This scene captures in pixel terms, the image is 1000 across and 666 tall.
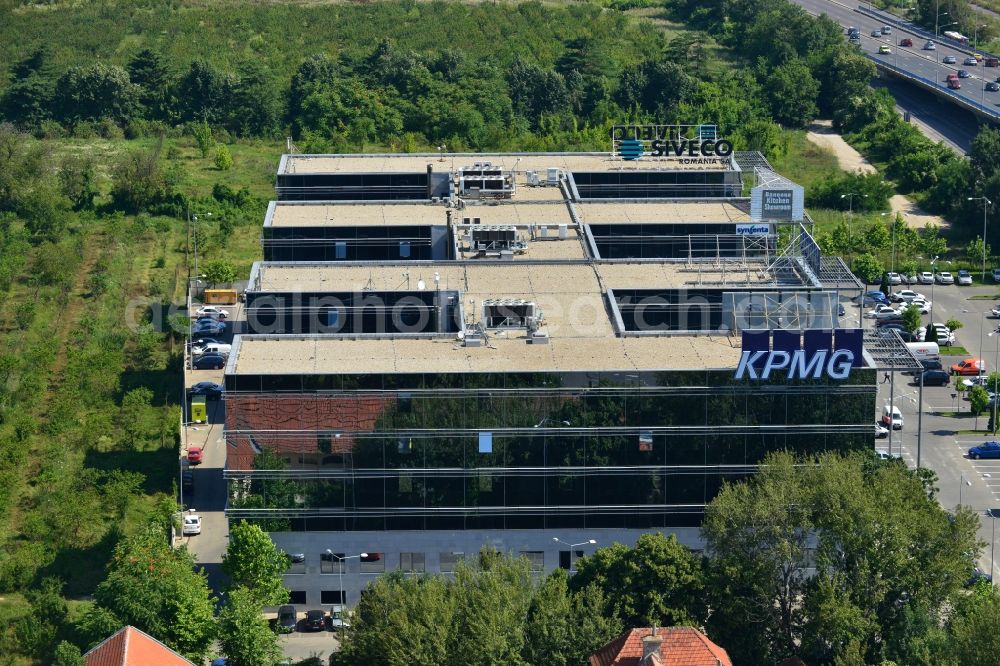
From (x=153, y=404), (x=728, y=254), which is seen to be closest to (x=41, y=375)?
(x=153, y=404)

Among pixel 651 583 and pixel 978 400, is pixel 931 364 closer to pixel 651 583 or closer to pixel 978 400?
pixel 978 400

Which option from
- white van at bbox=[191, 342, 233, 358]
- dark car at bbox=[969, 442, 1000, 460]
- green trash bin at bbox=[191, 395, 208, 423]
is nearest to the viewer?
dark car at bbox=[969, 442, 1000, 460]

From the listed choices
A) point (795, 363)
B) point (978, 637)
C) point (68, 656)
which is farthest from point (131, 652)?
point (795, 363)

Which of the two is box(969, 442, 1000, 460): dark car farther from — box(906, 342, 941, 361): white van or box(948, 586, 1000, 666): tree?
box(948, 586, 1000, 666): tree

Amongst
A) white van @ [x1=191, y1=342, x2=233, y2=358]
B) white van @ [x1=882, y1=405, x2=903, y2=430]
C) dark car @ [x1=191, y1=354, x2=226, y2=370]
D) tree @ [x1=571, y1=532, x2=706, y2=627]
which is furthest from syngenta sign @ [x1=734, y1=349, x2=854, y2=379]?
white van @ [x1=191, y1=342, x2=233, y2=358]

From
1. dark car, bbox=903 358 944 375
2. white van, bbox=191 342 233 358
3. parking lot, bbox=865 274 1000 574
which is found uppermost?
white van, bbox=191 342 233 358

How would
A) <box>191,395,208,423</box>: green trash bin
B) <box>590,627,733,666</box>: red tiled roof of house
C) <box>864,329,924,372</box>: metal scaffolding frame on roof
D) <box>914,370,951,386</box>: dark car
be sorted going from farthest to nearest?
<box>914,370,951,386</box>: dark car, <box>191,395,208,423</box>: green trash bin, <box>864,329,924,372</box>: metal scaffolding frame on roof, <box>590,627,733,666</box>: red tiled roof of house

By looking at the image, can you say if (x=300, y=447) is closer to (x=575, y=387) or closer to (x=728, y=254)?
(x=575, y=387)
